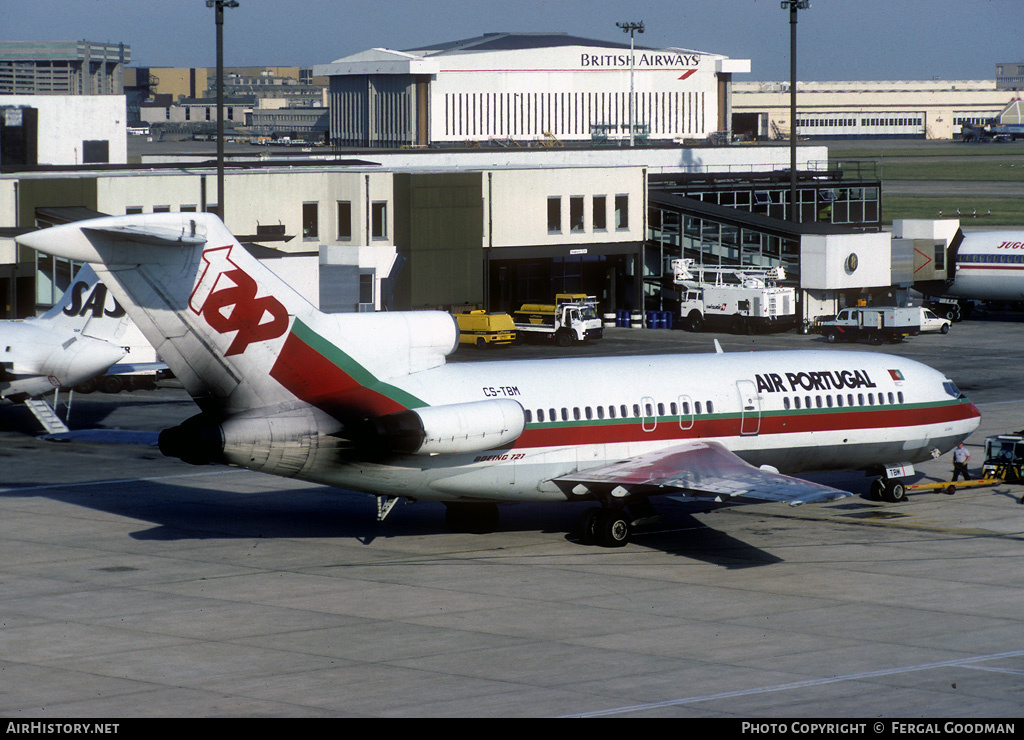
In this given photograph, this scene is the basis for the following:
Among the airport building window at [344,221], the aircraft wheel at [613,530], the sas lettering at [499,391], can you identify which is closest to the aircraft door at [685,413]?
the aircraft wheel at [613,530]

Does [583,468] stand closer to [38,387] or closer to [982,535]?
[982,535]

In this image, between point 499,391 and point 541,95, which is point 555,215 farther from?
point 541,95

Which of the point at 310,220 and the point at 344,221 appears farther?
the point at 344,221

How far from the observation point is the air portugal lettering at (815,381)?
113 feet

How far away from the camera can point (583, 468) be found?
105ft

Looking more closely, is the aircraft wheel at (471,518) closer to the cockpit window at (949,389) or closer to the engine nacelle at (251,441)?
the engine nacelle at (251,441)

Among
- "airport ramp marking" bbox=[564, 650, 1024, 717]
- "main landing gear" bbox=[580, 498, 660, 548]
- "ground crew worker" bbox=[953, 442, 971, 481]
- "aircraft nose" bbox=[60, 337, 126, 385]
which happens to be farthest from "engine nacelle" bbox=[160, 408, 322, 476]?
"aircraft nose" bbox=[60, 337, 126, 385]

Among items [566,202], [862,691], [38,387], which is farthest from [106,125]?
[862,691]

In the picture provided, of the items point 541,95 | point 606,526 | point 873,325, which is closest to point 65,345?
point 606,526

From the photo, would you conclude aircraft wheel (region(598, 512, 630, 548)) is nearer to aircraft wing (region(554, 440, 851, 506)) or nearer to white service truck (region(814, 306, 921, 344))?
aircraft wing (region(554, 440, 851, 506))

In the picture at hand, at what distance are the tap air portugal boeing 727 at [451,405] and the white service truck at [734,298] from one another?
40265mm

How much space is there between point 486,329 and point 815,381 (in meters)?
37.3

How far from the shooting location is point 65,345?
4725cm
